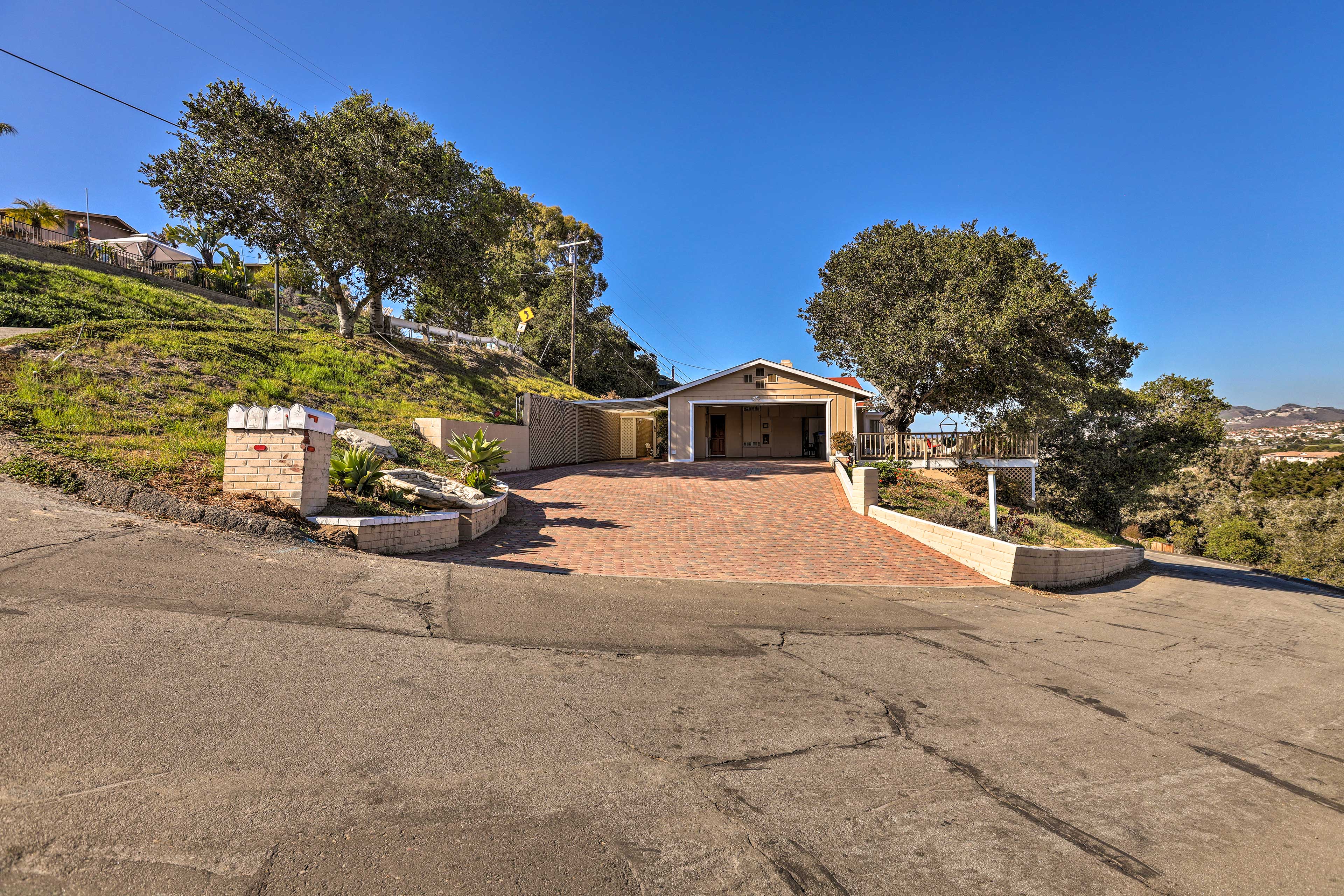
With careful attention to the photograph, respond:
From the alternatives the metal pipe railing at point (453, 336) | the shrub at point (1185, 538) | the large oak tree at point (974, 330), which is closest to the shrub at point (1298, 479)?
the shrub at point (1185, 538)

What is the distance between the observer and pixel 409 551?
308 inches

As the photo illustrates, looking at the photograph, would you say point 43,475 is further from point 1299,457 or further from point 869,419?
point 1299,457

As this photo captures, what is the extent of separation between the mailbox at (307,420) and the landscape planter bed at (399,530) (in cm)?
110

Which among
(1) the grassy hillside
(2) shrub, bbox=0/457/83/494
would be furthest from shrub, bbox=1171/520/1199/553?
(2) shrub, bbox=0/457/83/494

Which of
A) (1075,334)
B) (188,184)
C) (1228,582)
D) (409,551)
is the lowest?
(1228,582)

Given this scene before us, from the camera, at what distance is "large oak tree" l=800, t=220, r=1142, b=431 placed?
20203 mm

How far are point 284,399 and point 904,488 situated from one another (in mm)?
16552

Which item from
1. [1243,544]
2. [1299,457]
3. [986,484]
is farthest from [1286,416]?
[986,484]

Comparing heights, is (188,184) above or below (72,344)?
above

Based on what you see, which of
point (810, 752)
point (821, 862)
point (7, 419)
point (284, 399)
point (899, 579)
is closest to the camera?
point (821, 862)

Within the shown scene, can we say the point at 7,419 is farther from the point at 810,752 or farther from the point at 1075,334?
the point at 1075,334

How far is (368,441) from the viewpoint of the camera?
12297 millimetres

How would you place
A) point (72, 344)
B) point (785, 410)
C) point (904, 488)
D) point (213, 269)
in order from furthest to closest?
point (213, 269) < point (785, 410) < point (904, 488) < point (72, 344)

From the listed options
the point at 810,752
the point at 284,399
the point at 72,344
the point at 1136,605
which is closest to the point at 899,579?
the point at 1136,605
